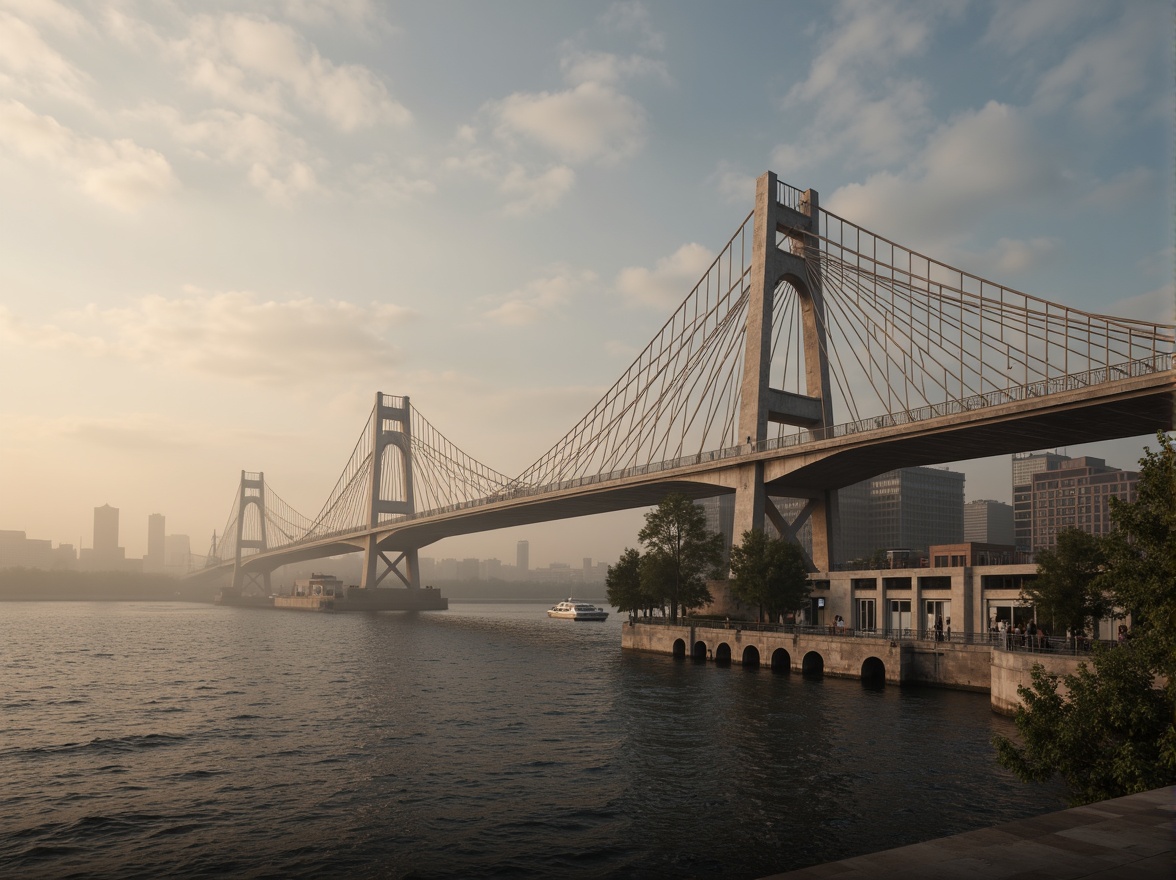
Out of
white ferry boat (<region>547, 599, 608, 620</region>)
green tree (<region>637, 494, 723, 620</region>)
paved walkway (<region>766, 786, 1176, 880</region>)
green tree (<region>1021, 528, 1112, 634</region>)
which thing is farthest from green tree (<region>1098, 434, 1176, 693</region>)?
white ferry boat (<region>547, 599, 608, 620</region>)

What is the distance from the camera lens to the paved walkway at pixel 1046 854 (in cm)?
1050

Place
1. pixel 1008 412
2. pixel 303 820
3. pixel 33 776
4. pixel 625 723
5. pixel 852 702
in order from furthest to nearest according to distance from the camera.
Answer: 1. pixel 1008 412
2. pixel 852 702
3. pixel 625 723
4. pixel 33 776
5. pixel 303 820

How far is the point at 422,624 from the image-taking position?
11356cm

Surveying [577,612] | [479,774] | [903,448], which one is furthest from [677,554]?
[577,612]

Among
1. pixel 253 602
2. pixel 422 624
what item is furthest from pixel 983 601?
A: pixel 253 602

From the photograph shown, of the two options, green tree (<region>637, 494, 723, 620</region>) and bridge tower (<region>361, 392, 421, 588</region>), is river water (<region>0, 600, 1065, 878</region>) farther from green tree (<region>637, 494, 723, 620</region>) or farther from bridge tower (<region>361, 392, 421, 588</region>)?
bridge tower (<region>361, 392, 421, 588</region>)

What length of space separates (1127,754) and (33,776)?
30.4 meters

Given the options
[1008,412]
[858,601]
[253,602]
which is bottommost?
[253,602]

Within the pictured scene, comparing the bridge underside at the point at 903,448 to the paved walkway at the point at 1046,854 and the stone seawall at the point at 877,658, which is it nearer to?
the stone seawall at the point at 877,658

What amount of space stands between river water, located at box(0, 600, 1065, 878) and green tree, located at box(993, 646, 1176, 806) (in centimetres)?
420

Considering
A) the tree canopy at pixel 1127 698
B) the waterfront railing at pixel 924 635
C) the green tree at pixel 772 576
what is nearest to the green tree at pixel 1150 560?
the tree canopy at pixel 1127 698

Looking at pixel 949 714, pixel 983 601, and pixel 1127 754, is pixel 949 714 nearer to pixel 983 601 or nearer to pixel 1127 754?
pixel 983 601

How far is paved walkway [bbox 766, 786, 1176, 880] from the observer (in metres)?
10.5

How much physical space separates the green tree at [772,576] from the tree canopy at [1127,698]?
44075 millimetres
